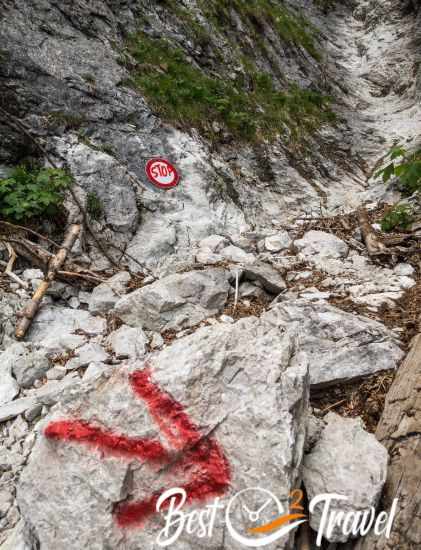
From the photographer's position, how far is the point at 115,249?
5.29 meters

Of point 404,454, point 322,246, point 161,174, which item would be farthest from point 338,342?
point 161,174

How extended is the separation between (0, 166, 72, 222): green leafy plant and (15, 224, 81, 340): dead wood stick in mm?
445

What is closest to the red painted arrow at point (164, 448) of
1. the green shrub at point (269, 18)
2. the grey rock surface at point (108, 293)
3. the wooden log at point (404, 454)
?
the wooden log at point (404, 454)

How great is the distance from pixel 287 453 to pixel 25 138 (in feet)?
18.6

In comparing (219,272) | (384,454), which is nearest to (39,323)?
(219,272)

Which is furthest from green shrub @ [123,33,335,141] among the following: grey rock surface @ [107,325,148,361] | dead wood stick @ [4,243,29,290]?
grey rock surface @ [107,325,148,361]

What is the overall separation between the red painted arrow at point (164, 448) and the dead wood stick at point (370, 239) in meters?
3.99

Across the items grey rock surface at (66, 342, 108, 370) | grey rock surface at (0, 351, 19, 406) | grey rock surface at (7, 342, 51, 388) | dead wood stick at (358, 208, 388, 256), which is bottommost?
grey rock surface at (0, 351, 19, 406)

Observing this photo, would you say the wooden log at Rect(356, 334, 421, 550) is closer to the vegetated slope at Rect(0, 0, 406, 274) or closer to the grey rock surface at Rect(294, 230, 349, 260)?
the grey rock surface at Rect(294, 230, 349, 260)

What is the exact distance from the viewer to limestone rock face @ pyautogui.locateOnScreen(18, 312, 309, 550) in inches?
68.5

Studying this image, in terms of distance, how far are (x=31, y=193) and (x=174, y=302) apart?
8.59 ft

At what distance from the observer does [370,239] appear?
5.30m

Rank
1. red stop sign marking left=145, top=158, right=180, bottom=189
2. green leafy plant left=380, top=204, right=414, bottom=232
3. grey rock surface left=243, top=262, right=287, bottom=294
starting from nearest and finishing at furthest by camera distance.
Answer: grey rock surface left=243, top=262, right=287, bottom=294, green leafy plant left=380, top=204, right=414, bottom=232, red stop sign marking left=145, top=158, right=180, bottom=189

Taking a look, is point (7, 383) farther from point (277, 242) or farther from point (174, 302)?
point (277, 242)
